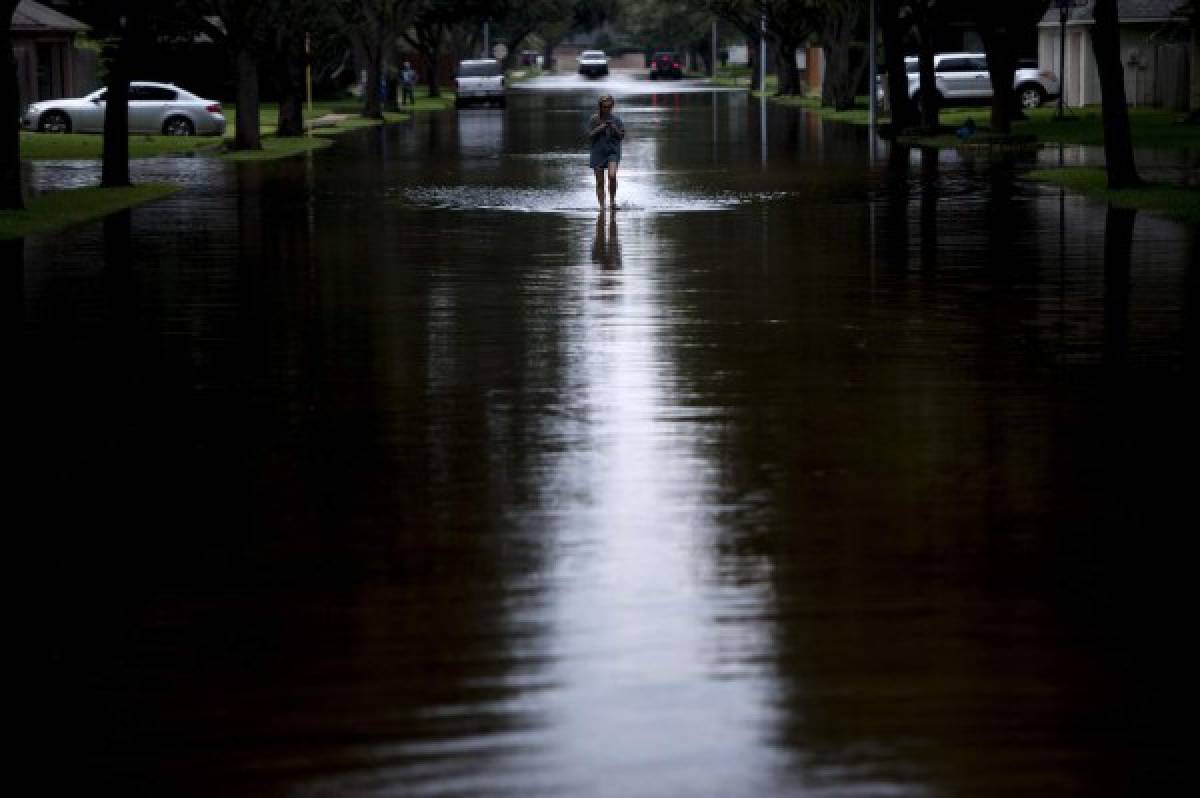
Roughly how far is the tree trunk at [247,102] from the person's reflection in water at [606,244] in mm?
20149

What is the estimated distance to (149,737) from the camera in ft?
22.2

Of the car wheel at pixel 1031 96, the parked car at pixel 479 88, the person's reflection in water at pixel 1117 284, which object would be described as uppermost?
the parked car at pixel 479 88

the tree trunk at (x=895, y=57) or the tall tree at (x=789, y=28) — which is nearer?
the tree trunk at (x=895, y=57)

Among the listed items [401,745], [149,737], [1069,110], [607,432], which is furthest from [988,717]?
[1069,110]

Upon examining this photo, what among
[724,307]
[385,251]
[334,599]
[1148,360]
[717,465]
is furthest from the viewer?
[385,251]

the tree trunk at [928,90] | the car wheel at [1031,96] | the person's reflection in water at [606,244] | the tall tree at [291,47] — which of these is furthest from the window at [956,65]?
the person's reflection in water at [606,244]

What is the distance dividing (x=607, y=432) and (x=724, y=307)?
620 cm

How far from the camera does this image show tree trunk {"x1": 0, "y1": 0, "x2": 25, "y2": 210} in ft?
95.5

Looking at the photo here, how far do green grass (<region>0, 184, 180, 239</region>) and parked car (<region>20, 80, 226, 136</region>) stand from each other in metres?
22.0

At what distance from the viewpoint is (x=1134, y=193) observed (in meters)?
30.7

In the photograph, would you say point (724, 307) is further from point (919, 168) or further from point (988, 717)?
point (919, 168)

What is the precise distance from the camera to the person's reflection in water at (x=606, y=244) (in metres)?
22.2

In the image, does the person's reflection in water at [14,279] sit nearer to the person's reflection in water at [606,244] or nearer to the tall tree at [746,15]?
the person's reflection in water at [606,244]

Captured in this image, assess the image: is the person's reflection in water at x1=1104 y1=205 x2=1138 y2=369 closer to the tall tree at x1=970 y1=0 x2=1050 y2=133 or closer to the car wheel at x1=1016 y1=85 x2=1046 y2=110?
the tall tree at x1=970 y1=0 x2=1050 y2=133
